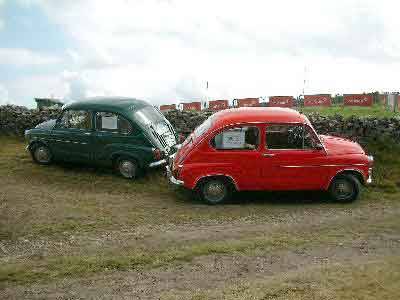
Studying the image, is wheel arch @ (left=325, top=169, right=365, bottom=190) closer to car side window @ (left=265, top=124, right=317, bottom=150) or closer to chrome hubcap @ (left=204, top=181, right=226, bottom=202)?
car side window @ (left=265, top=124, right=317, bottom=150)

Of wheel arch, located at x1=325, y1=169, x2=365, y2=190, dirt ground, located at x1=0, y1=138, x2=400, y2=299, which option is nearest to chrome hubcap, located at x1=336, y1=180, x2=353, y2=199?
wheel arch, located at x1=325, y1=169, x2=365, y2=190

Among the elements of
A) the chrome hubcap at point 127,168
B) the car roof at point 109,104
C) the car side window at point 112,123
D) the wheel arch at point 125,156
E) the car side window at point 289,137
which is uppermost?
the car roof at point 109,104

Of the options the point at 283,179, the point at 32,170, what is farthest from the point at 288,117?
the point at 32,170

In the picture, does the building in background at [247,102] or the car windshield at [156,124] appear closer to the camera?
the car windshield at [156,124]

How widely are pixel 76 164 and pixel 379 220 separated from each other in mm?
8265

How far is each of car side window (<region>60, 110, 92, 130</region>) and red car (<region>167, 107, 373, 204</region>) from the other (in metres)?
3.49

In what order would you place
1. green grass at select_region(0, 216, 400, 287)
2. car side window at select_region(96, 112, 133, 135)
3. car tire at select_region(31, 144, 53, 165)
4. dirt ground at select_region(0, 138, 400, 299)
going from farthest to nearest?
1. car tire at select_region(31, 144, 53, 165)
2. car side window at select_region(96, 112, 133, 135)
3. green grass at select_region(0, 216, 400, 287)
4. dirt ground at select_region(0, 138, 400, 299)

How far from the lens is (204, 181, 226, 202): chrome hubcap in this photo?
37.0 feet

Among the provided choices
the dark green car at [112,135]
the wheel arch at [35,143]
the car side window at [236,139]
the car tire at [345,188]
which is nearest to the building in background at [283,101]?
the dark green car at [112,135]

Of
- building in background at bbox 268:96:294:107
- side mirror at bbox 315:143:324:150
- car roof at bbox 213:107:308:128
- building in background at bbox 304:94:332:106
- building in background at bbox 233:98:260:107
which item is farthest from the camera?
building in background at bbox 233:98:260:107

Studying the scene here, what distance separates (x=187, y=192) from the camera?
12336 mm

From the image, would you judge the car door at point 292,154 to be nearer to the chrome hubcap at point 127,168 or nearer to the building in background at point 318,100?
the chrome hubcap at point 127,168

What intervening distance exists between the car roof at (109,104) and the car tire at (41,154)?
139 cm

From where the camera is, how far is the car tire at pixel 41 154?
14.4 meters
